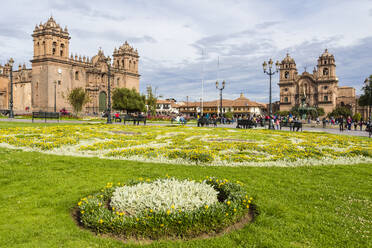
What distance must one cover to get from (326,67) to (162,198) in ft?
338

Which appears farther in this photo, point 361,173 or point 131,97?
point 131,97

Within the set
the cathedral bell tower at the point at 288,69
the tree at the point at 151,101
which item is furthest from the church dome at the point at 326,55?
the tree at the point at 151,101

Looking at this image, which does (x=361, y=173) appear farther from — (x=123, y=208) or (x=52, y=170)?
(x=52, y=170)

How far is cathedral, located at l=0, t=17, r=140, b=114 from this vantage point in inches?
2299

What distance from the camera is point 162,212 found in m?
3.69

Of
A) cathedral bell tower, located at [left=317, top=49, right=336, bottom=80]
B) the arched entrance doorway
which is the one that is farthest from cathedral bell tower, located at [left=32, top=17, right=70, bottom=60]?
cathedral bell tower, located at [left=317, top=49, right=336, bottom=80]

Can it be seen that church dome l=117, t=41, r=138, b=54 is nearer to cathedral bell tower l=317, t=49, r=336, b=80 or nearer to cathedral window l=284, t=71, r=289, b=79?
cathedral window l=284, t=71, r=289, b=79

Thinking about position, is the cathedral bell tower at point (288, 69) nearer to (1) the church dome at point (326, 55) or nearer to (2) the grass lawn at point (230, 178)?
(1) the church dome at point (326, 55)

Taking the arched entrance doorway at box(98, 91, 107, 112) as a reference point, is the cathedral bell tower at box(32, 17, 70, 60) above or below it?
above

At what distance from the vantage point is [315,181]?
6.40 m

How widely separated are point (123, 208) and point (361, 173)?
21.9 feet

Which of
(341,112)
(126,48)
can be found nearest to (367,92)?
(341,112)

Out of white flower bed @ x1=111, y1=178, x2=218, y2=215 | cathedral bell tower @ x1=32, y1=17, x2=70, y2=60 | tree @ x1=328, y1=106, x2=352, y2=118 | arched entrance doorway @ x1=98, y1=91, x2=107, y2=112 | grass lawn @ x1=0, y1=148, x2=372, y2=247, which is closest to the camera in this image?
grass lawn @ x1=0, y1=148, x2=372, y2=247

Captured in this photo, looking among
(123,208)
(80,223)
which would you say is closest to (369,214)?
(123,208)
